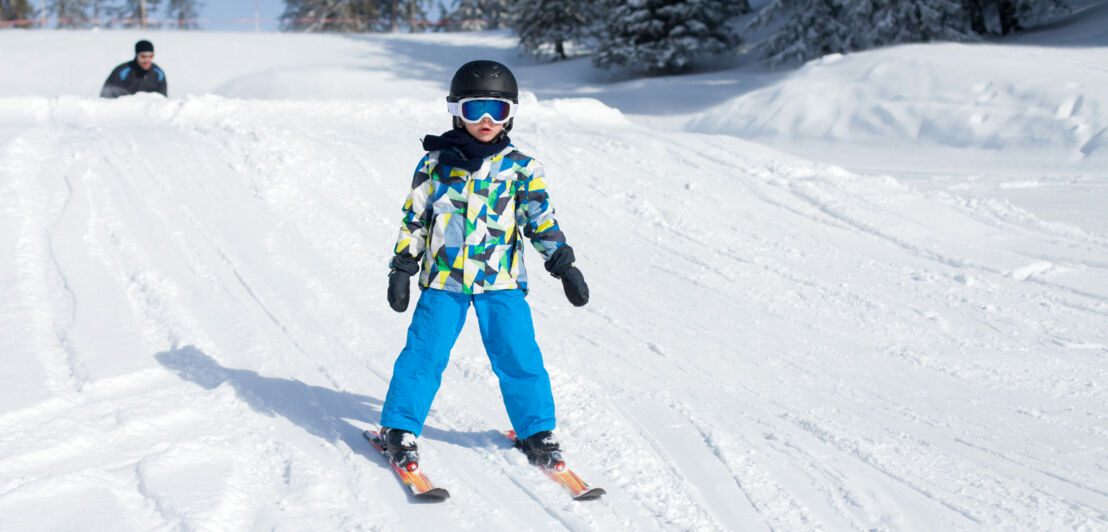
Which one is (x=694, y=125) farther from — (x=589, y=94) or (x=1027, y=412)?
(x=1027, y=412)

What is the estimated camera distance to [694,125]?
12891mm

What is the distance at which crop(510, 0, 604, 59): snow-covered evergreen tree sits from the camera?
77.0 ft

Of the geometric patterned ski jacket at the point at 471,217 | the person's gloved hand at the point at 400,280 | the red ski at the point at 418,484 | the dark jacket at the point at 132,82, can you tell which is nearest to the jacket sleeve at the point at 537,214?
the geometric patterned ski jacket at the point at 471,217

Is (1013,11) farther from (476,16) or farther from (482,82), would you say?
(476,16)

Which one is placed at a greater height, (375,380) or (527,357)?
(527,357)

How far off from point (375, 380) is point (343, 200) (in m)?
3.19

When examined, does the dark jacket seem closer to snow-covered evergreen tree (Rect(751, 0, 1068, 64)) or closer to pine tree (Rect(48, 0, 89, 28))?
snow-covered evergreen tree (Rect(751, 0, 1068, 64))

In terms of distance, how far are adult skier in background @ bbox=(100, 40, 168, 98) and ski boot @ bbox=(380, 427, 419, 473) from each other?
851cm

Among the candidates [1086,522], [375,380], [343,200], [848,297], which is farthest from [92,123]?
[1086,522]

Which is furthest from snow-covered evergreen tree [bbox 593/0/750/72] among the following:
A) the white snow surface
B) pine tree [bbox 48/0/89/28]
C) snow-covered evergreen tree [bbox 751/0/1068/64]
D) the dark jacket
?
pine tree [bbox 48/0/89/28]

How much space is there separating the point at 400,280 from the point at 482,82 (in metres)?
0.75

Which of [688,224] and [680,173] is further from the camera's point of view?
[680,173]

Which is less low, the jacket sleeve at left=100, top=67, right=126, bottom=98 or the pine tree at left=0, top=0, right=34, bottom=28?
the pine tree at left=0, top=0, right=34, bottom=28

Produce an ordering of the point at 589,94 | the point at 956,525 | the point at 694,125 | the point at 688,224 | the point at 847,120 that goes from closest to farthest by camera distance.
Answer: the point at 956,525 → the point at 688,224 → the point at 847,120 → the point at 694,125 → the point at 589,94
